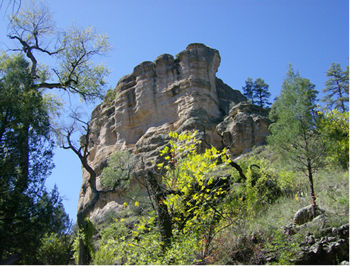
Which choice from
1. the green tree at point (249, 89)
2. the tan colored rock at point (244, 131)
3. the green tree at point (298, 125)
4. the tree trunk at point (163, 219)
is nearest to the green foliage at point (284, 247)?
the tree trunk at point (163, 219)

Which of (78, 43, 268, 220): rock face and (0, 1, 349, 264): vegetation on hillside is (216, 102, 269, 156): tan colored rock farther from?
(0, 1, 349, 264): vegetation on hillside

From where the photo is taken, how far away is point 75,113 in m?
20.8

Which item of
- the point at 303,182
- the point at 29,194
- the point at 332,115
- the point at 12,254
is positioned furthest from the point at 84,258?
the point at 332,115

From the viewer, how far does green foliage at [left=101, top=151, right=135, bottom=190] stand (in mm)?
24359

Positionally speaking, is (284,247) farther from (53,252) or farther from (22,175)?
(53,252)

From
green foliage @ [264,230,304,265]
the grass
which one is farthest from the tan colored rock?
green foliage @ [264,230,304,265]

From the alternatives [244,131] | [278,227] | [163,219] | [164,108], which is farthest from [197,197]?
[164,108]

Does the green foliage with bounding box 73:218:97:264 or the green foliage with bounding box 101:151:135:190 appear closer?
the green foliage with bounding box 73:218:97:264

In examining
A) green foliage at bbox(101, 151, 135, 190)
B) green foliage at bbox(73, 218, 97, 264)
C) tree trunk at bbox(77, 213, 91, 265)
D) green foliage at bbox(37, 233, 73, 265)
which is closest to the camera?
green foliage at bbox(37, 233, 73, 265)

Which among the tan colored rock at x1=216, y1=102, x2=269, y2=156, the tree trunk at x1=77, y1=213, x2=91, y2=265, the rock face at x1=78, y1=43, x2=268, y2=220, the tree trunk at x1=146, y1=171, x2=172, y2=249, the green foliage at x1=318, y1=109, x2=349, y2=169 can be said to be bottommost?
the tree trunk at x1=77, y1=213, x2=91, y2=265

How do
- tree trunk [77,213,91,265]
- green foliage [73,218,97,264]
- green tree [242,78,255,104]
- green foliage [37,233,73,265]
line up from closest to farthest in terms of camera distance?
green foliage [37,233,73,265] → tree trunk [77,213,91,265] → green foliage [73,218,97,264] → green tree [242,78,255,104]

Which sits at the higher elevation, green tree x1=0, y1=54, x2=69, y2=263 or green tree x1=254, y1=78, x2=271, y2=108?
green tree x1=254, y1=78, x2=271, y2=108

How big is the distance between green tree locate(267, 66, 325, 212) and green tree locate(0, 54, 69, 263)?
300 inches

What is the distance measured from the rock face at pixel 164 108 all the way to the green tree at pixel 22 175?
18.5 meters
